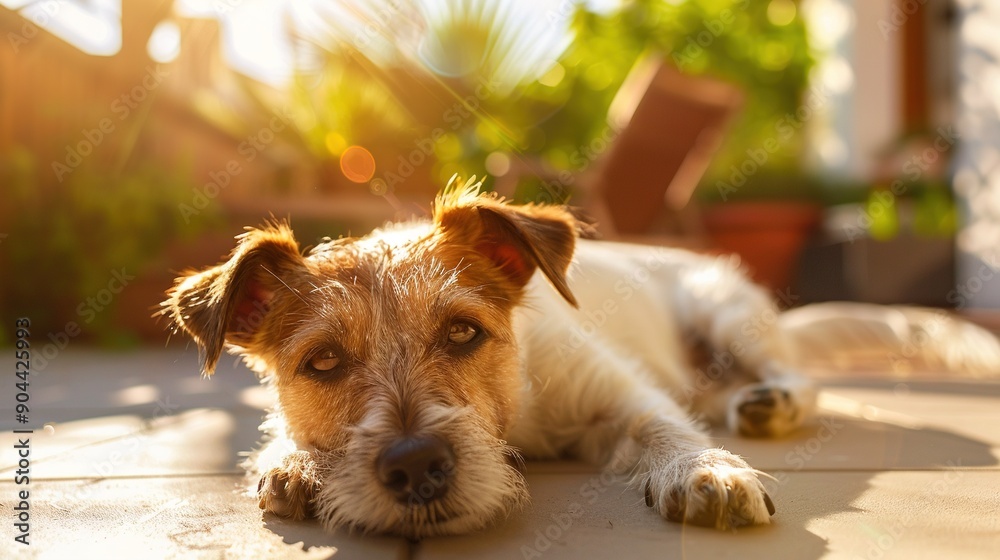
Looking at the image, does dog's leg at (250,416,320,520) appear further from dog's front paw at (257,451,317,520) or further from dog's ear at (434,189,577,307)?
dog's ear at (434,189,577,307)

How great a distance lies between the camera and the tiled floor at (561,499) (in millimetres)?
1636

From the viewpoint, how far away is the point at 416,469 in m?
1.67

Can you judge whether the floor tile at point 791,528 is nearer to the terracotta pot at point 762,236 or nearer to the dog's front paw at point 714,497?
the dog's front paw at point 714,497

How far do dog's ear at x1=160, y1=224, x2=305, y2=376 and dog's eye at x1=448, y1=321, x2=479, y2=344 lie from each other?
513 millimetres

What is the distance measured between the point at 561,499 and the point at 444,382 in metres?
0.46

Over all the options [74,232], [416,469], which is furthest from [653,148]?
[416,469]

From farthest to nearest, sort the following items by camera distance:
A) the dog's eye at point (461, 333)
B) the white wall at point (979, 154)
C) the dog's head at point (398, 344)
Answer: the white wall at point (979, 154), the dog's eye at point (461, 333), the dog's head at point (398, 344)

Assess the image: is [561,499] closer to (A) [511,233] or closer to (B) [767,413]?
(A) [511,233]

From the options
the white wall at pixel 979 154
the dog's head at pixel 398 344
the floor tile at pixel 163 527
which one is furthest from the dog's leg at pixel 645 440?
the white wall at pixel 979 154

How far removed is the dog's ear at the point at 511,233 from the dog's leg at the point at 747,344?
117 cm

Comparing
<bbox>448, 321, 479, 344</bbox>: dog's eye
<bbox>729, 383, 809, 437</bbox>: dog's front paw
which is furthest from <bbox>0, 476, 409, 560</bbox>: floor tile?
<bbox>729, 383, 809, 437</bbox>: dog's front paw

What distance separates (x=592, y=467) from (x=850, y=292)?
285 inches

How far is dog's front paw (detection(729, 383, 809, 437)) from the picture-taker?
2949mm

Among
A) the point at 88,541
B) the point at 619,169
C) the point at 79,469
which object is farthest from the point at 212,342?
the point at 619,169
